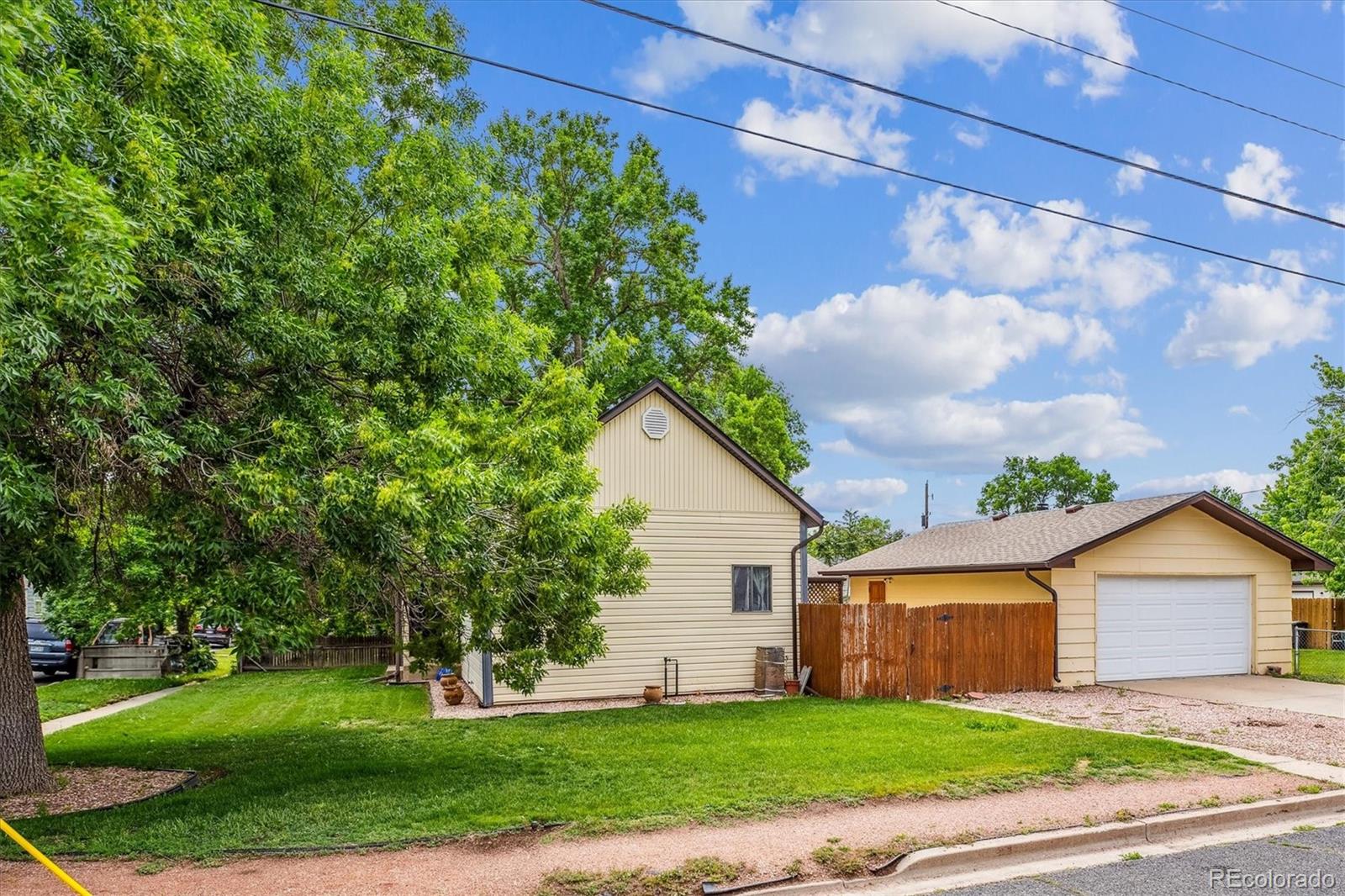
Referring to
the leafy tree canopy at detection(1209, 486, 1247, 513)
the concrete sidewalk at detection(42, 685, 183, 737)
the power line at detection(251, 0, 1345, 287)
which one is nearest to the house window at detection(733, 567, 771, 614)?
the power line at detection(251, 0, 1345, 287)

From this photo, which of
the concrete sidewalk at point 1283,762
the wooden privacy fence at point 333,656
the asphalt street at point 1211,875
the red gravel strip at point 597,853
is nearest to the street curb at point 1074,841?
the red gravel strip at point 597,853

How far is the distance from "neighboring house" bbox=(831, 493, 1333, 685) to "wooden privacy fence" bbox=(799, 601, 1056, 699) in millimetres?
699

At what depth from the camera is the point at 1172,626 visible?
1772cm

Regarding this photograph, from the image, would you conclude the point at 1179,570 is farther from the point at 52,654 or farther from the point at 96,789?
the point at 52,654

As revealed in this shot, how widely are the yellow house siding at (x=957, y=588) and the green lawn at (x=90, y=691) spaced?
15016 mm

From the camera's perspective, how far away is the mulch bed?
8.19 m

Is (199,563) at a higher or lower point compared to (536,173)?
lower

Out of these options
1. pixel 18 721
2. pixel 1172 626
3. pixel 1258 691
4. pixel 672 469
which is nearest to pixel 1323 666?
pixel 1172 626

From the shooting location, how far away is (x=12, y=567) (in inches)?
270

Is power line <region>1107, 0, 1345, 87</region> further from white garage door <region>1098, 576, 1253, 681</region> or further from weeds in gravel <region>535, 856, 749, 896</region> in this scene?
white garage door <region>1098, 576, 1253, 681</region>

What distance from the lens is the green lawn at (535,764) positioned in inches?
283

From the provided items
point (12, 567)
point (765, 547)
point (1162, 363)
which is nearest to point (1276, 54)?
point (765, 547)

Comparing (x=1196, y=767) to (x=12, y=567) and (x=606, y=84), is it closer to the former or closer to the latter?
(x=606, y=84)

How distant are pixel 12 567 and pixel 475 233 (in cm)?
554
